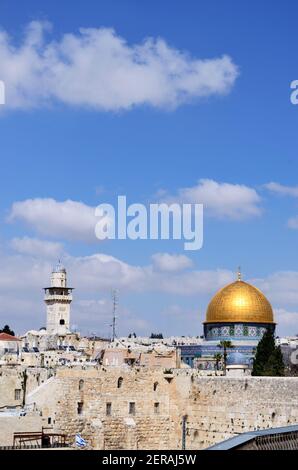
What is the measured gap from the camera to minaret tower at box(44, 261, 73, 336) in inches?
2004

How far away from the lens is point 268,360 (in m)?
30.3

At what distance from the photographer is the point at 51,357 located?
35344 mm

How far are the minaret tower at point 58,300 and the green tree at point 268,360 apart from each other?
21907 millimetres

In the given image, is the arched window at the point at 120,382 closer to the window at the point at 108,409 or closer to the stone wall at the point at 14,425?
the window at the point at 108,409

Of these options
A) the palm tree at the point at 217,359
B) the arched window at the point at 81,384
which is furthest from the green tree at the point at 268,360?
the arched window at the point at 81,384

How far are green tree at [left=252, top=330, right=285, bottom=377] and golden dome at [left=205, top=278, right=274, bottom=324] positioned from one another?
957 cm

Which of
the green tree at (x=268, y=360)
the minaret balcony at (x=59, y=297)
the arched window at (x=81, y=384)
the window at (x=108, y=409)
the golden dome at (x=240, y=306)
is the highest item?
the minaret balcony at (x=59, y=297)

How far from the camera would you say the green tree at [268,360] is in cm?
2991

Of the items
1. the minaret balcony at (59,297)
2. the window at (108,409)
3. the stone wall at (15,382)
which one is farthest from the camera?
the minaret balcony at (59,297)

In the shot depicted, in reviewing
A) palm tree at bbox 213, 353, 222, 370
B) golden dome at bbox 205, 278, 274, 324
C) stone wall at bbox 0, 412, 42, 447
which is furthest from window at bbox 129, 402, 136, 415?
golden dome at bbox 205, 278, 274, 324

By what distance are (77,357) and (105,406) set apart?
11035 mm

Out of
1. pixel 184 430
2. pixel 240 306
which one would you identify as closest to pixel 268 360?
pixel 184 430

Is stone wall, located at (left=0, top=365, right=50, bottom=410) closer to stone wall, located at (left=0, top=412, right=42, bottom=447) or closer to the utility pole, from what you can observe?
stone wall, located at (left=0, top=412, right=42, bottom=447)
